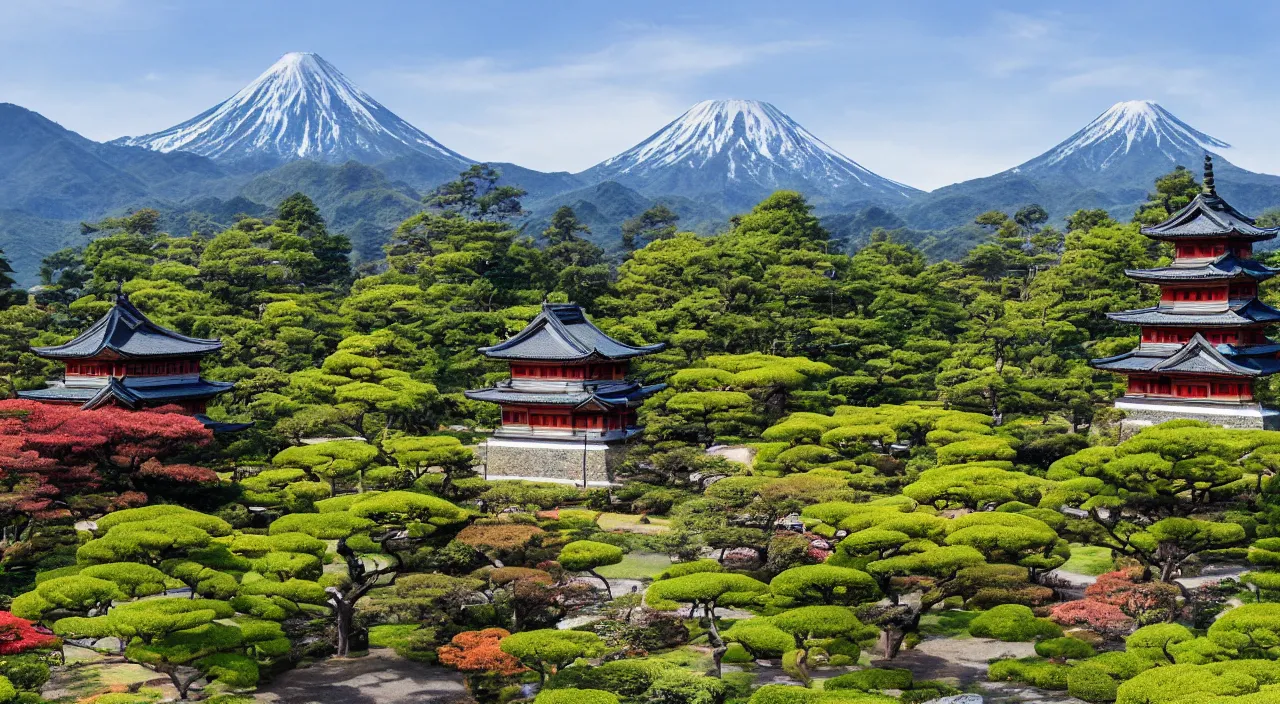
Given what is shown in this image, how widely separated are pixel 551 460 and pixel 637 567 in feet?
32.1

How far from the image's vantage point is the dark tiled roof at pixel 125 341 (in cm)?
3338

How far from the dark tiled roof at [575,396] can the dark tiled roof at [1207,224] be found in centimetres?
1729

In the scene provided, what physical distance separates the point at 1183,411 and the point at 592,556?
2325 centimetres

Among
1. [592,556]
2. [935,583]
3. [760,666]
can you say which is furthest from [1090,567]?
[592,556]

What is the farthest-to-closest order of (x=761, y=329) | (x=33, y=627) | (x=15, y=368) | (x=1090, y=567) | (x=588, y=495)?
(x=761, y=329)
(x=15, y=368)
(x=588, y=495)
(x=1090, y=567)
(x=33, y=627)

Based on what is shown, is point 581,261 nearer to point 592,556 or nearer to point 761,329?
point 761,329

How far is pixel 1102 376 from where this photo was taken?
142ft

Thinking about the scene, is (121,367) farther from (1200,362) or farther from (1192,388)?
(1192,388)

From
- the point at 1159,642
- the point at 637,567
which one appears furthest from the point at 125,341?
the point at 1159,642

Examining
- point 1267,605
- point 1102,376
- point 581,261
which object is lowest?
point 1267,605

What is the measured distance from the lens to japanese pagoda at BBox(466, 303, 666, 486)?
36094mm

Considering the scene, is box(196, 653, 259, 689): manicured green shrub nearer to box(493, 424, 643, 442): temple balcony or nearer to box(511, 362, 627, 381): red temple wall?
box(493, 424, 643, 442): temple balcony

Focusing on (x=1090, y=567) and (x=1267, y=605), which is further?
(x=1090, y=567)

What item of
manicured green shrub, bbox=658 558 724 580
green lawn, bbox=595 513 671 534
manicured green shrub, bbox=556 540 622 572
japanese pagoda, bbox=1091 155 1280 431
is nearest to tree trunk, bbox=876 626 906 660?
manicured green shrub, bbox=658 558 724 580
